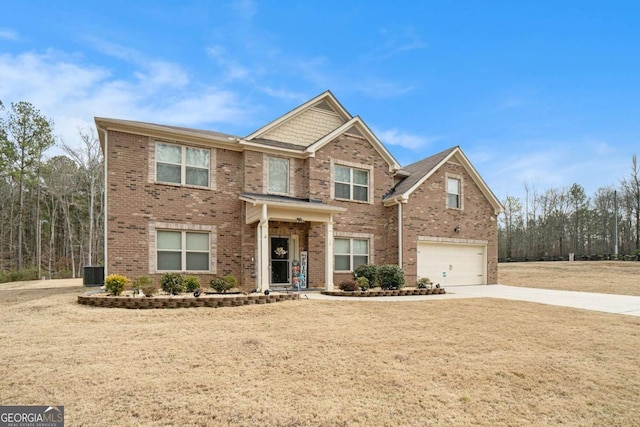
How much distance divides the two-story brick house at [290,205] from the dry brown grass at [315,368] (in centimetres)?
496

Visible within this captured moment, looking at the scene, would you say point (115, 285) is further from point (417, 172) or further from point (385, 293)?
point (417, 172)

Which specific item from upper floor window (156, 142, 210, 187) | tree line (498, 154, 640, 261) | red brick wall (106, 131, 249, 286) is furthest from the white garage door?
tree line (498, 154, 640, 261)

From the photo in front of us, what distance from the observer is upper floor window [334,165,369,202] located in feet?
55.5

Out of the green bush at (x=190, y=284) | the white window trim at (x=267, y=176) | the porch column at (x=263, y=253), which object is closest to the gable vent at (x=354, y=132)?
the white window trim at (x=267, y=176)

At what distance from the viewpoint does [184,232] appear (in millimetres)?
14055

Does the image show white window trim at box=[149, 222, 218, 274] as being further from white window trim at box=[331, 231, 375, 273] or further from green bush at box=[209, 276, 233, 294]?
white window trim at box=[331, 231, 375, 273]

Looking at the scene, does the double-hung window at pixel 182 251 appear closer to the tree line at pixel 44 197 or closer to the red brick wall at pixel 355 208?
the red brick wall at pixel 355 208

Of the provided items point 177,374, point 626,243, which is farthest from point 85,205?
point 626,243

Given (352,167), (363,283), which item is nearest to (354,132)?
(352,167)

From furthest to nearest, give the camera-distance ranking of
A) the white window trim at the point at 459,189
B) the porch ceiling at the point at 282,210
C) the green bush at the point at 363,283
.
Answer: the white window trim at the point at 459,189 → the green bush at the point at 363,283 → the porch ceiling at the point at 282,210

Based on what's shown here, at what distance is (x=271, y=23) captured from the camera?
14.7 metres

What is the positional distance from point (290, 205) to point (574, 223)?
50167 millimetres

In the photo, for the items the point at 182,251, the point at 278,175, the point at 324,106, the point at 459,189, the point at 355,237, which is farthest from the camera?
the point at 459,189

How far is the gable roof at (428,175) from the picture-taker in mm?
→ 17438
